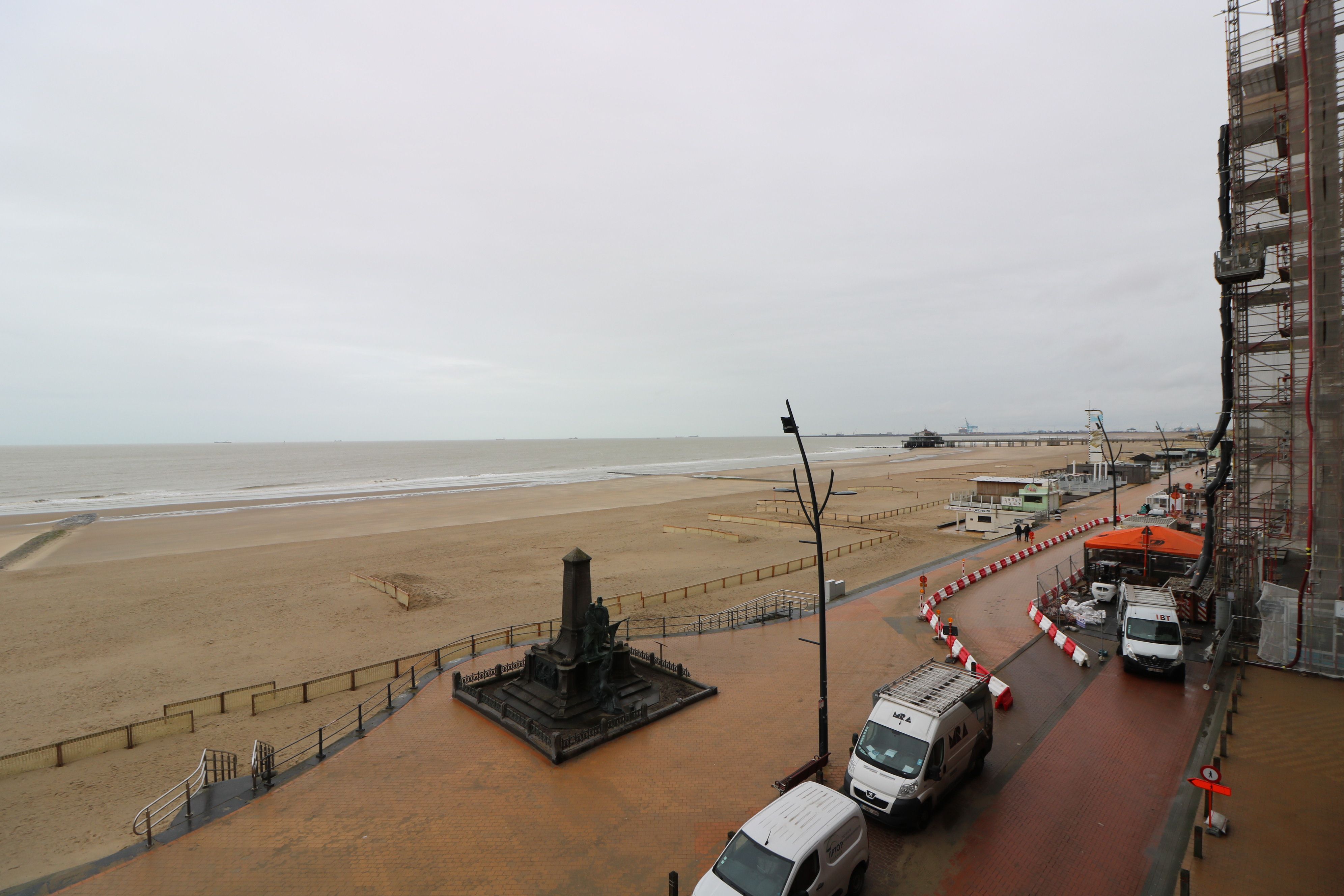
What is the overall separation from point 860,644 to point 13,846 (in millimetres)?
20176

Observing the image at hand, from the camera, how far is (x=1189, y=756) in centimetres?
1132

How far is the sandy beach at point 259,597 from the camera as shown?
13305 mm

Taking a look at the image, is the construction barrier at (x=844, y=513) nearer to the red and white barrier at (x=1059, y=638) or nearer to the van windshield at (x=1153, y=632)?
the red and white barrier at (x=1059, y=638)

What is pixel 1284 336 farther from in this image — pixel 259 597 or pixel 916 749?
pixel 259 597

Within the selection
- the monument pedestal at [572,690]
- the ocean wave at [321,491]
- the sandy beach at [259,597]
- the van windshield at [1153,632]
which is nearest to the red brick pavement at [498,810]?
the monument pedestal at [572,690]

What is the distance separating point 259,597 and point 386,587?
6.17m

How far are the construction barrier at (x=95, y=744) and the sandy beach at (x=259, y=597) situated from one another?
0.84 ft

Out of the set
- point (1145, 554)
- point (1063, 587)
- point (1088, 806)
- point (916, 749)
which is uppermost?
point (1145, 554)

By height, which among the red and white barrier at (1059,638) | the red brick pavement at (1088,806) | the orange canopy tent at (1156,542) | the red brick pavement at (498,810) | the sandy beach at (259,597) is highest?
the orange canopy tent at (1156,542)

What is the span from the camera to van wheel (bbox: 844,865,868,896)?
789cm

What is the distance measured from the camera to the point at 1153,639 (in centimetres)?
1501

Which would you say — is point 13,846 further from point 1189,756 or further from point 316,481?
point 316,481

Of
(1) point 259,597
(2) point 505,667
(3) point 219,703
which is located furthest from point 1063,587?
(1) point 259,597

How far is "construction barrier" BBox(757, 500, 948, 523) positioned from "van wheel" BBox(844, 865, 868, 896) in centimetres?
3449
